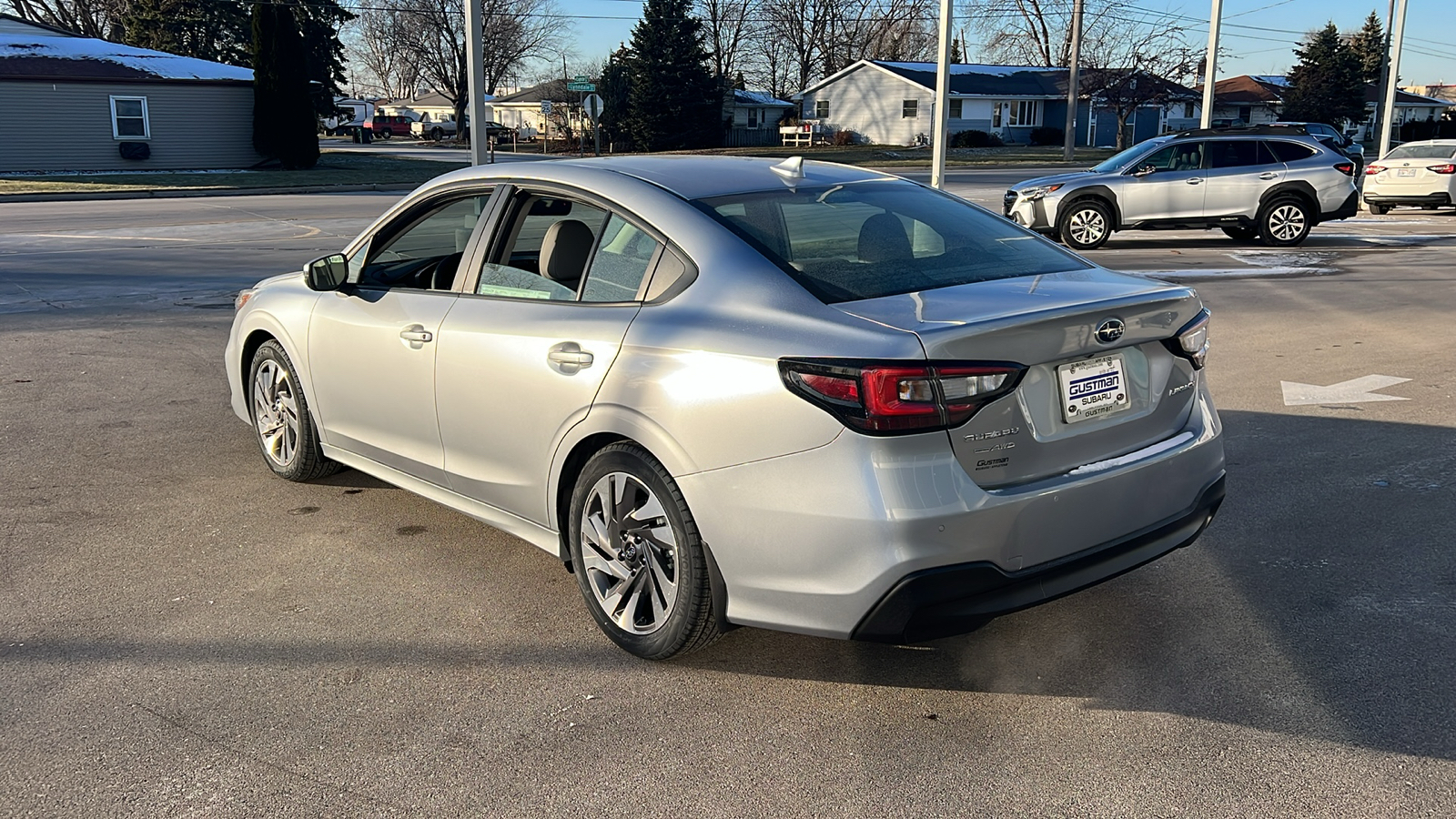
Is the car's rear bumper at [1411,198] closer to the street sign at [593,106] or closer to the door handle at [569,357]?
the street sign at [593,106]

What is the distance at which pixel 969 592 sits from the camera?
332 centimetres

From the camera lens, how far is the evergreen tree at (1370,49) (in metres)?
71.5

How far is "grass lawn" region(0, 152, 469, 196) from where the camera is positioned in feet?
99.5

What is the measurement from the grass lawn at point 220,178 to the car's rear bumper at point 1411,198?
20.5 metres

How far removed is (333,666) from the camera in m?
3.90

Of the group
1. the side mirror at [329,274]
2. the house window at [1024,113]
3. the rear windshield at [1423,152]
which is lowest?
the side mirror at [329,274]

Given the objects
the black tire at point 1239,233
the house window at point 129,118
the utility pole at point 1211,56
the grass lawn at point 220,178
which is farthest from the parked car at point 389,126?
the black tire at point 1239,233

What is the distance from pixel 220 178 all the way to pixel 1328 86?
5980 centimetres

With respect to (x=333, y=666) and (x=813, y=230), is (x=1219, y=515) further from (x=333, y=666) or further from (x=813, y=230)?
(x=333, y=666)

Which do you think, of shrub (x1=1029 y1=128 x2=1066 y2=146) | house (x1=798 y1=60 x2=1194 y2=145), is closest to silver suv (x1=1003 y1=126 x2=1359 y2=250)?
house (x1=798 y1=60 x2=1194 y2=145)

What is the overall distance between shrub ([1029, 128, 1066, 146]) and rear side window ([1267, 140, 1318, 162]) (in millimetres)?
50637

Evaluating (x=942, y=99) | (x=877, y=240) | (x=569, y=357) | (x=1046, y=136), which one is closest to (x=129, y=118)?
(x=942, y=99)

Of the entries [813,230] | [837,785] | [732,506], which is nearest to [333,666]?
[732,506]

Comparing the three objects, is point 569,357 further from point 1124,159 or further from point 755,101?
point 755,101
